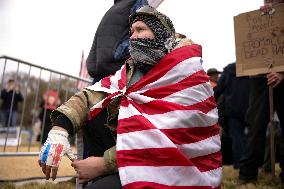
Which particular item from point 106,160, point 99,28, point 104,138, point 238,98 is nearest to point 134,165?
point 106,160

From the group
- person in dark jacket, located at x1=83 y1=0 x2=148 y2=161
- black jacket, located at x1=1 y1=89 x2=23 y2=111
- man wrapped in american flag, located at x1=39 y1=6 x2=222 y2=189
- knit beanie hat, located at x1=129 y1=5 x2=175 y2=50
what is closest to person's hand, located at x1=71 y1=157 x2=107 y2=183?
man wrapped in american flag, located at x1=39 y1=6 x2=222 y2=189

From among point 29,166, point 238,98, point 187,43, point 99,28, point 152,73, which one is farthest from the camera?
point 238,98

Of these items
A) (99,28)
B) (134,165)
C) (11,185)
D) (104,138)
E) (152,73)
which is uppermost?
(99,28)

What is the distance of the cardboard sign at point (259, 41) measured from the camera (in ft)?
12.8

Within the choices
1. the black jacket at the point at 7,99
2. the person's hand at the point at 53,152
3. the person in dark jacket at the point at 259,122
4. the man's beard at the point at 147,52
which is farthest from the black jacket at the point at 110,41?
the black jacket at the point at 7,99

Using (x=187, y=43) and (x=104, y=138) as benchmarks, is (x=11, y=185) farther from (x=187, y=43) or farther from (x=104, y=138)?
(x=187, y=43)

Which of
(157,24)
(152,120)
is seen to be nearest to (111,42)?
(157,24)

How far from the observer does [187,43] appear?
2.26 metres

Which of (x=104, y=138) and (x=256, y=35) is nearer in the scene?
(x=104, y=138)

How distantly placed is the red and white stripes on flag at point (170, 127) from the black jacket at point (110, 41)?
73 centimetres

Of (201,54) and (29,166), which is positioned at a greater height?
Answer: (201,54)

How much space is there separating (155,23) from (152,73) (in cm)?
34

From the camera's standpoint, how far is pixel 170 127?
1.87m

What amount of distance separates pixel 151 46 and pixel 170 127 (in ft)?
1.82
